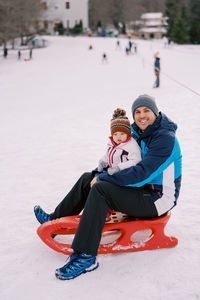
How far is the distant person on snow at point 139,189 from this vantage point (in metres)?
2.46

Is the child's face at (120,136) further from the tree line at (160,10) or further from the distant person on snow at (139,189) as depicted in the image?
the tree line at (160,10)

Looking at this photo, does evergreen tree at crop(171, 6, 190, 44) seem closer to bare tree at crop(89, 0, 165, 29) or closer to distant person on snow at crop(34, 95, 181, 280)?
bare tree at crop(89, 0, 165, 29)

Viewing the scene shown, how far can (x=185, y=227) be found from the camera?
10.5 feet

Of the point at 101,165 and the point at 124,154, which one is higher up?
the point at 124,154

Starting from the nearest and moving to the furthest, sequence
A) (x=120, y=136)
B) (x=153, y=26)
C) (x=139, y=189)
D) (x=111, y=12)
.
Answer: (x=139, y=189), (x=120, y=136), (x=111, y=12), (x=153, y=26)

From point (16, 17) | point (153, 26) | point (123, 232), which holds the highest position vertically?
point (153, 26)

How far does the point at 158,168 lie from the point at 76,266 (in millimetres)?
1004

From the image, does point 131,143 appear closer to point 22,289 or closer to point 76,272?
point 76,272

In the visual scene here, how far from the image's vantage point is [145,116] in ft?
8.86

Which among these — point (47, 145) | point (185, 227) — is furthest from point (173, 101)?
point (185, 227)

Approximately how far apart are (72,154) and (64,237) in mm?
2899

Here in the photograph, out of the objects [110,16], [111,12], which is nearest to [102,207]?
[110,16]

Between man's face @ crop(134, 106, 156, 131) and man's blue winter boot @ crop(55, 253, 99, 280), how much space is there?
46.1 inches

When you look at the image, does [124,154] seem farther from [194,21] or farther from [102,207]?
[194,21]
